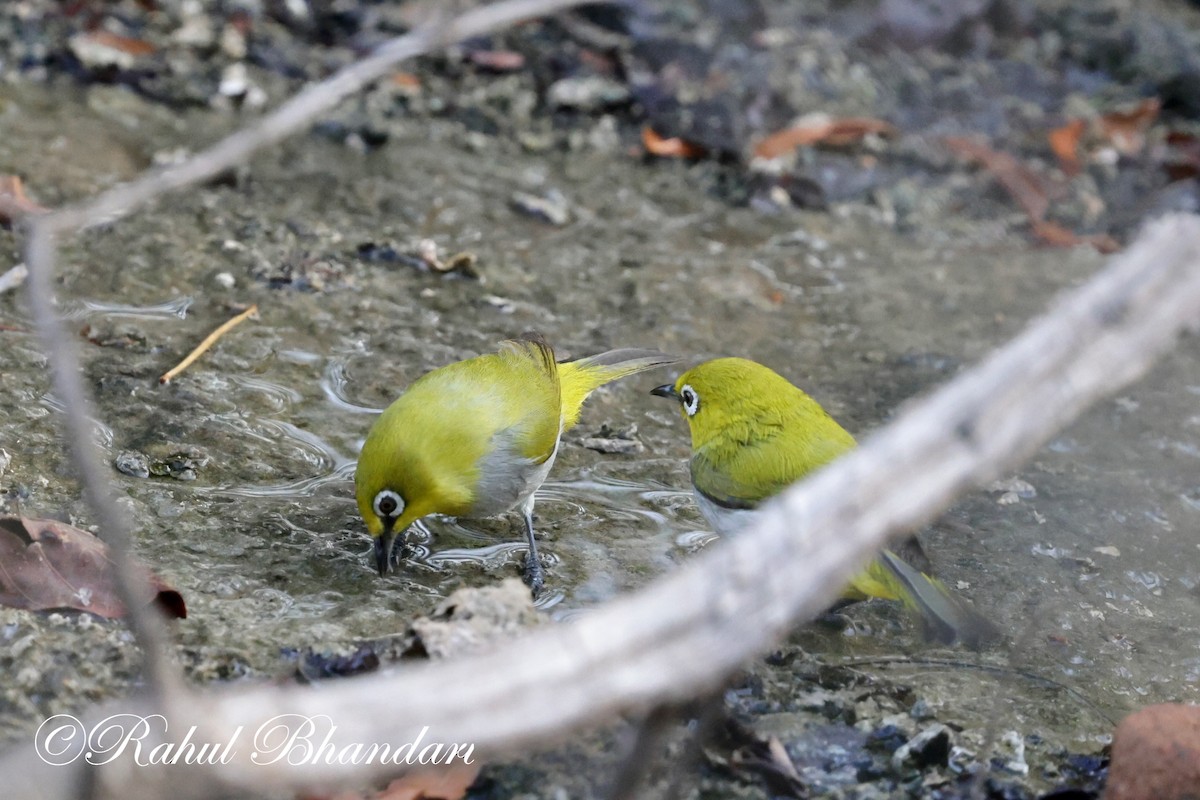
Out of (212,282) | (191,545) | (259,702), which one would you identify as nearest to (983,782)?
(259,702)

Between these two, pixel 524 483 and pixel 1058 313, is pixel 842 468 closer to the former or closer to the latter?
pixel 1058 313

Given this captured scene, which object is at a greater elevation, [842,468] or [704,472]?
[842,468]

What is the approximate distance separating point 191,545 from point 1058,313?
8.58 ft

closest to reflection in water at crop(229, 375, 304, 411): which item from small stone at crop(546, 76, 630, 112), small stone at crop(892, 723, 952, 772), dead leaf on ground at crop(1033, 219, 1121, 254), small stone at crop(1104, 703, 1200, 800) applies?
small stone at crop(892, 723, 952, 772)

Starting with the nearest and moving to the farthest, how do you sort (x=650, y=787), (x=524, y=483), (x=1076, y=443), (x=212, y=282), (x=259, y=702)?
(x=259, y=702) → (x=650, y=787) → (x=524, y=483) → (x=1076, y=443) → (x=212, y=282)

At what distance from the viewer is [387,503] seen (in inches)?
137

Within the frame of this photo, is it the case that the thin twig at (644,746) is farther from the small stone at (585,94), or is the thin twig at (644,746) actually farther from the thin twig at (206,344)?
the small stone at (585,94)

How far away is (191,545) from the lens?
348 cm

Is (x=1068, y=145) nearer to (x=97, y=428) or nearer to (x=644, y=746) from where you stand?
(x=97, y=428)

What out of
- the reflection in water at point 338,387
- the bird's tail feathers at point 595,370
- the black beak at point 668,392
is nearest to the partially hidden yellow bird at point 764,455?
the black beak at point 668,392

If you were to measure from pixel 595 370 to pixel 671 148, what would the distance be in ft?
8.66

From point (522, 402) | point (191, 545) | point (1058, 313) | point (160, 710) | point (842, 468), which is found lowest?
point (191, 545)

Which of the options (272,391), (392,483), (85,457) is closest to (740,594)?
(85,457)

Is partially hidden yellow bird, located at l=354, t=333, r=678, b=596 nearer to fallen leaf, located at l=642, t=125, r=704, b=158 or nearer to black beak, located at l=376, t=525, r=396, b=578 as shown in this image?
black beak, located at l=376, t=525, r=396, b=578
